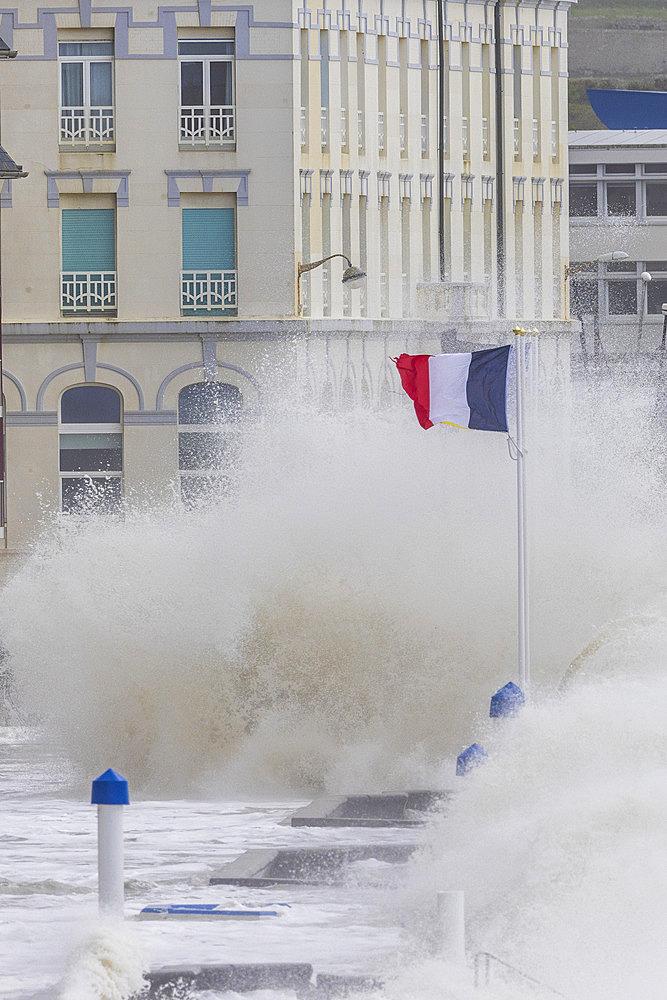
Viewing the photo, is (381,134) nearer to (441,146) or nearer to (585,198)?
(441,146)

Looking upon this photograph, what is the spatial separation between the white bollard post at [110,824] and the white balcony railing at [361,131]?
2889 centimetres

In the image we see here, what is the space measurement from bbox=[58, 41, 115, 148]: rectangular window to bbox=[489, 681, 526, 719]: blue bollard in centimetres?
2306

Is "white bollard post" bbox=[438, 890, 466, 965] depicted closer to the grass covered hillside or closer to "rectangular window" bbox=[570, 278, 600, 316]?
"rectangular window" bbox=[570, 278, 600, 316]

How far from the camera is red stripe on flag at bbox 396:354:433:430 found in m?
18.6

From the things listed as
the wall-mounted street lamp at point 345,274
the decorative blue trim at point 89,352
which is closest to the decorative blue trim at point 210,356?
the wall-mounted street lamp at point 345,274

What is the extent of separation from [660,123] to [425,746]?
23507mm

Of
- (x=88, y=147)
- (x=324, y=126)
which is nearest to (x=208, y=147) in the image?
(x=88, y=147)

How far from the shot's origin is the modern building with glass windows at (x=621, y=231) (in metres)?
61.1

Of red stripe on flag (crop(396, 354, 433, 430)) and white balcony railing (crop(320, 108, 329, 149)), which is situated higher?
white balcony railing (crop(320, 108, 329, 149))

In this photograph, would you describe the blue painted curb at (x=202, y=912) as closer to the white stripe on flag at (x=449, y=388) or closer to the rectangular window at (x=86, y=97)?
the white stripe on flag at (x=449, y=388)

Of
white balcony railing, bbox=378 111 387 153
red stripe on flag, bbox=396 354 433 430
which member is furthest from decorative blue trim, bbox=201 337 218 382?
red stripe on flag, bbox=396 354 433 430

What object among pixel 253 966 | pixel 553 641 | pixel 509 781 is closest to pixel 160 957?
pixel 253 966

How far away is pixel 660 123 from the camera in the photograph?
3912 centimetres

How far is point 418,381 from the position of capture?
18.7 meters
